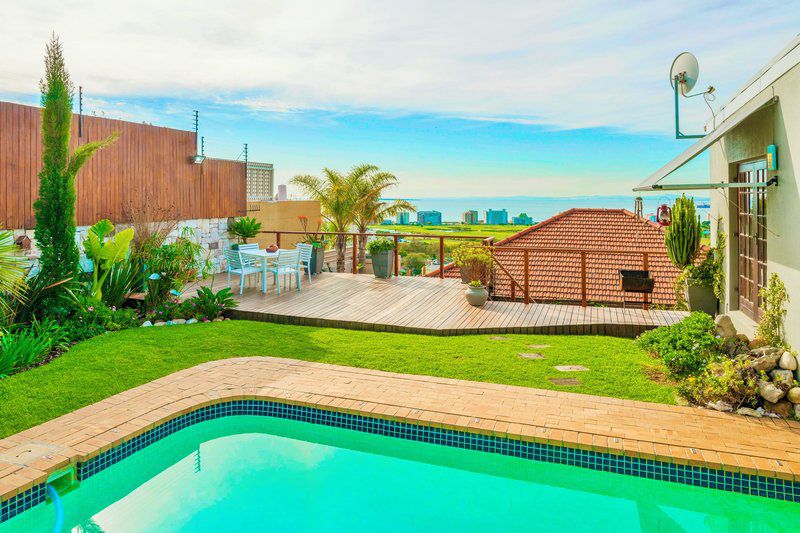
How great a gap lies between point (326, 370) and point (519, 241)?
12.3 metres

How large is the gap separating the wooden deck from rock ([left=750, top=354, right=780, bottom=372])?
2.85 meters

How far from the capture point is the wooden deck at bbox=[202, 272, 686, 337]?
8039mm

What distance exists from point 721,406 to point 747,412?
0.63ft

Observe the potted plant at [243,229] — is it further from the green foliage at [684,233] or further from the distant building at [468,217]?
the distant building at [468,217]

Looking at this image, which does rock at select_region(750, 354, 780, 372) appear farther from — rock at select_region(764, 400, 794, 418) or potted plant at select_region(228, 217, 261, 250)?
potted plant at select_region(228, 217, 261, 250)

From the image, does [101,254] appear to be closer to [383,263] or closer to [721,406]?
[383,263]

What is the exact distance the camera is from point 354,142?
43.7 m

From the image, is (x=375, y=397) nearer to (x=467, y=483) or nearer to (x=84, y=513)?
(x=467, y=483)

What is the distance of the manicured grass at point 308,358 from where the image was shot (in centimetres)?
527

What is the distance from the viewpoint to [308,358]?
6691mm

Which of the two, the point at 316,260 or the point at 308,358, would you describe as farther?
the point at 316,260

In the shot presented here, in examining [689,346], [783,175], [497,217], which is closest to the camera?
[783,175]

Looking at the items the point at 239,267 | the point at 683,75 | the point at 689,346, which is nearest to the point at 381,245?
the point at 239,267

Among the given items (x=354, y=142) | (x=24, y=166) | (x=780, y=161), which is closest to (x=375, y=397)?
(x=780, y=161)
